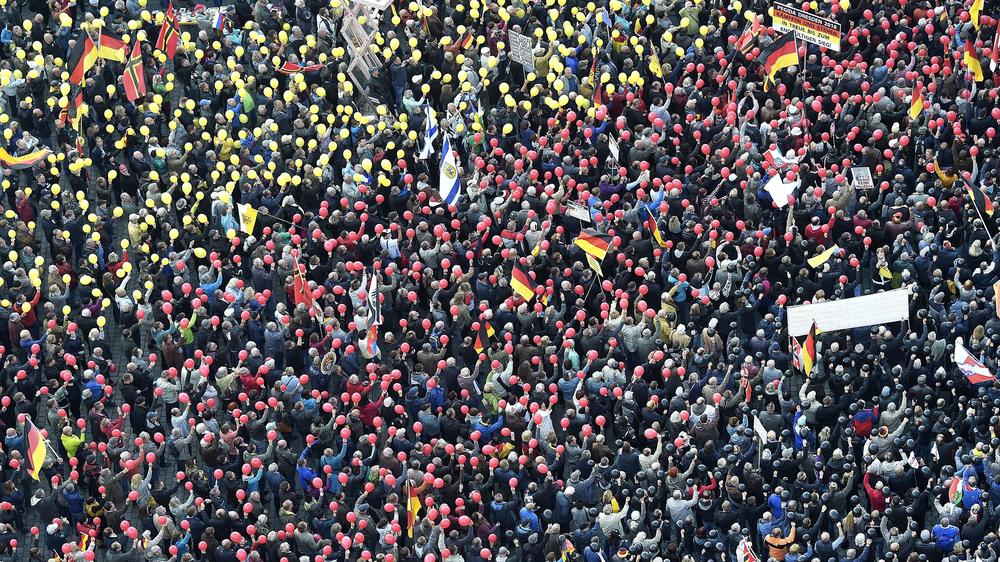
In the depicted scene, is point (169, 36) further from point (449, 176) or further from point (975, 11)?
point (975, 11)

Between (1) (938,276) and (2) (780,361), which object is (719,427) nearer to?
(2) (780,361)

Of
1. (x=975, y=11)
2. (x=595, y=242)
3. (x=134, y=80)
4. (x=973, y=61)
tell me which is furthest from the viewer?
(x=975, y=11)

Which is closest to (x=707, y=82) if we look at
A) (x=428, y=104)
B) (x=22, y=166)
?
(x=428, y=104)

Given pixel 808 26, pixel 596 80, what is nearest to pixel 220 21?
pixel 596 80

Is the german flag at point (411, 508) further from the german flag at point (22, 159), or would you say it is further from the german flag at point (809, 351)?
the german flag at point (22, 159)

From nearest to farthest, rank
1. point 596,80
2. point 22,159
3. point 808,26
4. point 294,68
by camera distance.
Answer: point 22,159 → point 808,26 → point 596,80 → point 294,68
